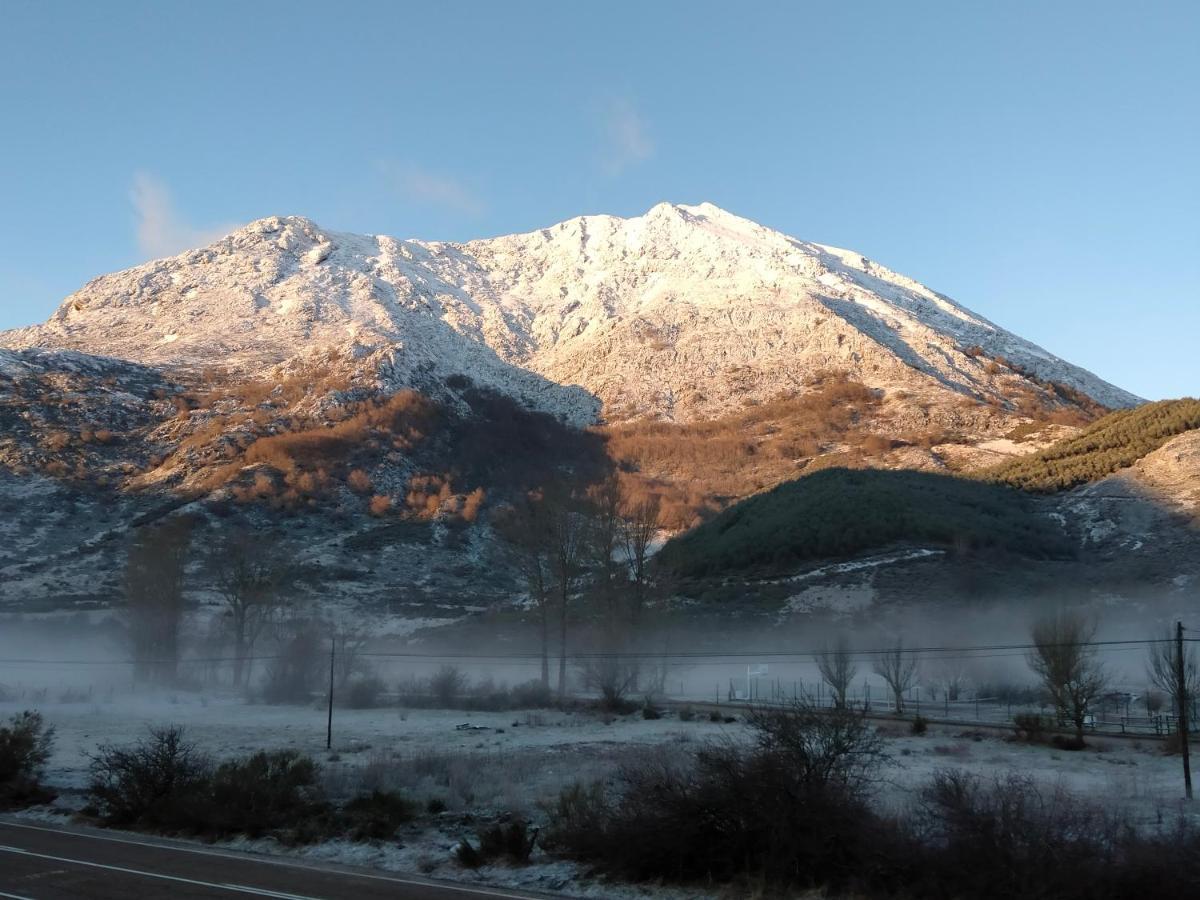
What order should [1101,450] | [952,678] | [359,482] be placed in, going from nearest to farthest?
[952,678], [1101,450], [359,482]

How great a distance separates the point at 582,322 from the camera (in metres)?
165

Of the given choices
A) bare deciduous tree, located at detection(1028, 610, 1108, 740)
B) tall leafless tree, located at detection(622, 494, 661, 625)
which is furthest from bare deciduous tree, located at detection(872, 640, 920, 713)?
tall leafless tree, located at detection(622, 494, 661, 625)

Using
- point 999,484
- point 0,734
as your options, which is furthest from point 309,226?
point 0,734

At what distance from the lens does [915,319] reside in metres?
154

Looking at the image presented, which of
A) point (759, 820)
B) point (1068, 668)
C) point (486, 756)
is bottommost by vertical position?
point (486, 756)

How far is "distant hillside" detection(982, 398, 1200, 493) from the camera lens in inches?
3223

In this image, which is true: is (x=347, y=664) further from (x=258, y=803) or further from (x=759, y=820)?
(x=759, y=820)

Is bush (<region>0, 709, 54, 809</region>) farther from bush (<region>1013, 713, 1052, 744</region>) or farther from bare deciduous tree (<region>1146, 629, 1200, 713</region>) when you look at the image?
bush (<region>1013, 713, 1052, 744</region>)

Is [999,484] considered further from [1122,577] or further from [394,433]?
[394,433]

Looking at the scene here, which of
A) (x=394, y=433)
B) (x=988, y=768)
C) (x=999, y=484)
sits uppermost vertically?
(x=394, y=433)

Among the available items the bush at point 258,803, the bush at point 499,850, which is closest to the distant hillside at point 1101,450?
the bush at point 258,803

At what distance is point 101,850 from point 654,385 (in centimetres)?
12731

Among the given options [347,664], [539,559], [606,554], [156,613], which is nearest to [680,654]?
[606,554]

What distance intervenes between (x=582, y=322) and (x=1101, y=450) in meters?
93.4
